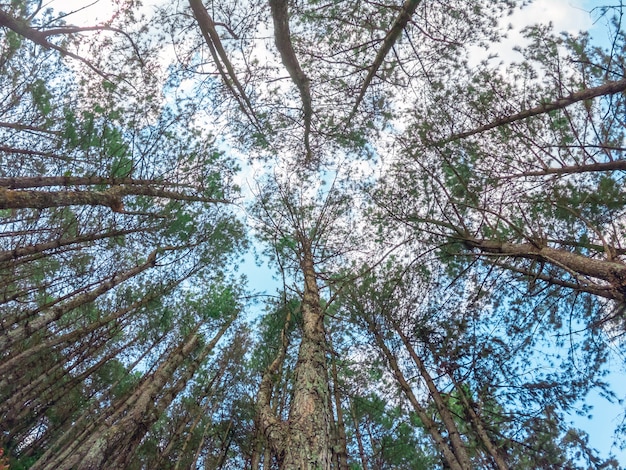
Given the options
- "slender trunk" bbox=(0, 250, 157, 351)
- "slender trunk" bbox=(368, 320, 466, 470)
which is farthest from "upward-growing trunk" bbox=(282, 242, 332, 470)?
"slender trunk" bbox=(0, 250, 157, 351)

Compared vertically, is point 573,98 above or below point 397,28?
above

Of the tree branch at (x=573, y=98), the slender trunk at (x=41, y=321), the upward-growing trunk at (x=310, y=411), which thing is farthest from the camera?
the slender trunk at (x=41, y=321)

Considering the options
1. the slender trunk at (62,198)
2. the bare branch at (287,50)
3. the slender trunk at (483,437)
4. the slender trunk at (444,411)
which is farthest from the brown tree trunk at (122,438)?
the bare branch at (287,50)

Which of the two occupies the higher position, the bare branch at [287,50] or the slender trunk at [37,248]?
the bare branch at [287,50]

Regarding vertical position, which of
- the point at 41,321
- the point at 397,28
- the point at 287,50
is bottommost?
the point at 41,321

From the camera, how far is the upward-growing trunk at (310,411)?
2488mm

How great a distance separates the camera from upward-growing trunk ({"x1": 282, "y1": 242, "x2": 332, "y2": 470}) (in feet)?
8.16

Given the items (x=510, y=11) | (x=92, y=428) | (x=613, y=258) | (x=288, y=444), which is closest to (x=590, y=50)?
(x=510, y=11)

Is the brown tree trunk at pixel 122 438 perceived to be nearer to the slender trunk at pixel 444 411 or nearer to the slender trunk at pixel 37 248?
the slender trunk at pixel 37 248

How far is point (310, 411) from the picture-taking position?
2949 millimetres

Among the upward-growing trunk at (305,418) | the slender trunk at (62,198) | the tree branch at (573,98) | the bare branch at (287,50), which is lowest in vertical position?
the upward-growing trunk at (305,418)

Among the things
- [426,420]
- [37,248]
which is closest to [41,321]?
[37,248]

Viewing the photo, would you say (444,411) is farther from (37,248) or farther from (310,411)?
(37,248)

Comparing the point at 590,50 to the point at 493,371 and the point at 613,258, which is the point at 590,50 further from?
the point at 493,371
